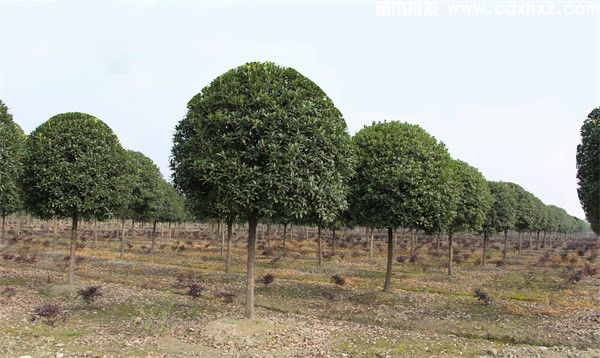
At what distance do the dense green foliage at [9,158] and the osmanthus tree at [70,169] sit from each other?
0.61 meters

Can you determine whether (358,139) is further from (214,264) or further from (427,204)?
(214,264)

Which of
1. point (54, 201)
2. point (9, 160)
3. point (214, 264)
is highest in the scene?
point (9, 160)

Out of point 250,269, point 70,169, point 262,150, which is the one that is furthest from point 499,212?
point 70,169

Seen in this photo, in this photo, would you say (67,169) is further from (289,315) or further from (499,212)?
(499,212)

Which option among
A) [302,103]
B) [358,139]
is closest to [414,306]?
[358,139]

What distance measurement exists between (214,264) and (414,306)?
17.6m

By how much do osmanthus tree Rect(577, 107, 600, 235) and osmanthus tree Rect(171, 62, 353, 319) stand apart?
9.73 metres

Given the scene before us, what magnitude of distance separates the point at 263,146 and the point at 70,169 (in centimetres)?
949

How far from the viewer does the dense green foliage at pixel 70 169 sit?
17578 millimetres

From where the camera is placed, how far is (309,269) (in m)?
30.4

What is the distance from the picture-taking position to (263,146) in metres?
12.1

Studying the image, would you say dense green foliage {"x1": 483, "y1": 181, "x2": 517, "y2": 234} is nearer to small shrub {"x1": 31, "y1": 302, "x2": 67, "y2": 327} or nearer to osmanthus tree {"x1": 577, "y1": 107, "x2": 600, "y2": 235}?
osmanthus tree {"x1": 577, "y1": 107, "x2": 600, "y2": 235}

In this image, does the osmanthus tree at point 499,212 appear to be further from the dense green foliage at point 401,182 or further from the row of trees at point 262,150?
the row of trees at point 262,150

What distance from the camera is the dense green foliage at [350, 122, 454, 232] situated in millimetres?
17141
